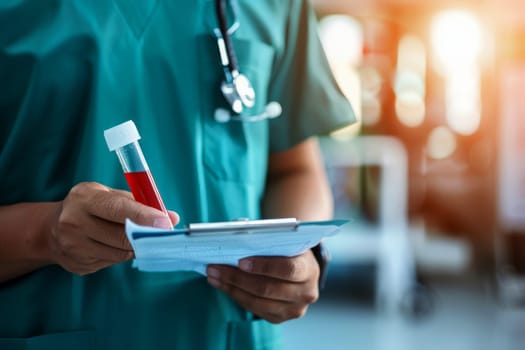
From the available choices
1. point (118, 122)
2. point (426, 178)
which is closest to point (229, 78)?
point (118, 122)

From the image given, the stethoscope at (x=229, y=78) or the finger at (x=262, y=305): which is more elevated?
the stethoscope at (x=229, y=78)

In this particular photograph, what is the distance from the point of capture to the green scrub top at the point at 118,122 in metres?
0.69

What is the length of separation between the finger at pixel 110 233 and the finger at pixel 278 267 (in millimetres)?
132

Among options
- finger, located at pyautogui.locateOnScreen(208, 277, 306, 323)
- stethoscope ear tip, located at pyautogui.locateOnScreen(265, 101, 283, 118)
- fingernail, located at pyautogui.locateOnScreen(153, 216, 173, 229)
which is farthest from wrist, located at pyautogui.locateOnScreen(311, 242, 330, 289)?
fingernail, located at pyautogui.locateOnScreen(153, 216, 173, 229)

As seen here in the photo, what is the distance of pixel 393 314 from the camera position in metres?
3.82

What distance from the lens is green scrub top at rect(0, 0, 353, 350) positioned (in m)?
0.69

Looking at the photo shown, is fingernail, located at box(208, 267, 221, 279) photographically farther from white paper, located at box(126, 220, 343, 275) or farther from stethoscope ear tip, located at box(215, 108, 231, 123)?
stethoscope ear tip, located at box(215, 108, 231, 123)

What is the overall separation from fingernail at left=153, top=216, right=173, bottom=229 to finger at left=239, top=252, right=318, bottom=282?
121mm

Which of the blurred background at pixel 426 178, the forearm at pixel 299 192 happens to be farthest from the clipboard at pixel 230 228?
the blurred background at pixel 426 178

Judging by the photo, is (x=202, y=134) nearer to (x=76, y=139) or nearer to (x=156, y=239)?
(x=76, y=139)

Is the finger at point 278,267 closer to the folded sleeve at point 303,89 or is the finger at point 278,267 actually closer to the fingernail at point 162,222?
the fingernail at point 162,222

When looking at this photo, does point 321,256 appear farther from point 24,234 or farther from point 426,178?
point 426,178

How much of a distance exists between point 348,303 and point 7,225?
3.63 metres

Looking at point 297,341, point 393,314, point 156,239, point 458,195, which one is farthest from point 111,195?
point 458,195
